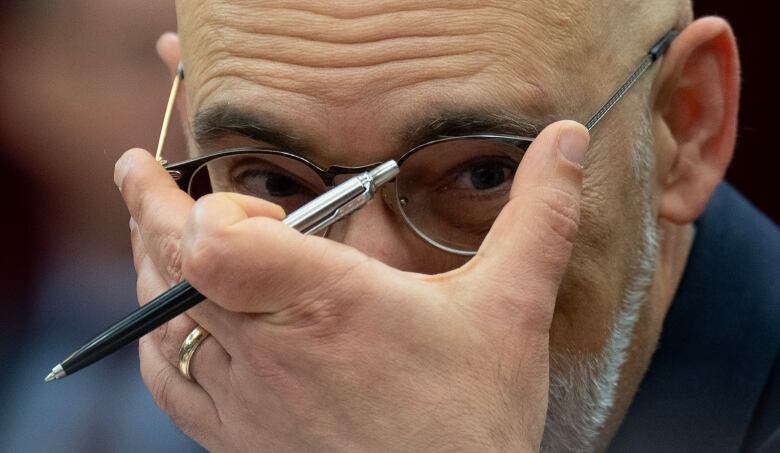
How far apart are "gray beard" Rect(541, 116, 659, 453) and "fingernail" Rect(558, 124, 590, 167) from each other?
14.4 inches

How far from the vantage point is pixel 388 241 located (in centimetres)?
170

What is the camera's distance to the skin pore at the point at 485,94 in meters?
1.67

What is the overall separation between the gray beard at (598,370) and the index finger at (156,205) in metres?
0.67

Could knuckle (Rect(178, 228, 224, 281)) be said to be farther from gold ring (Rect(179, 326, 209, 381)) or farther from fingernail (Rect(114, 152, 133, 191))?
fingernail (Rect(114, 152, 133, 191))

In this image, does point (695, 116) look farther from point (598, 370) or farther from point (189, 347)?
Result: point (189, 347)

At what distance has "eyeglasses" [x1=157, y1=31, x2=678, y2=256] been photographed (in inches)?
66.4

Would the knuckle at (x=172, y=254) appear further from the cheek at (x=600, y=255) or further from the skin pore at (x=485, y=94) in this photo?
the cheek at (x=600, y=255)

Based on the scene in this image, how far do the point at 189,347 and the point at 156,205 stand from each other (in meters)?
0.23

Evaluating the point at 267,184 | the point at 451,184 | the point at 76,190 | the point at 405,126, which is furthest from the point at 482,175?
the point at 76,190

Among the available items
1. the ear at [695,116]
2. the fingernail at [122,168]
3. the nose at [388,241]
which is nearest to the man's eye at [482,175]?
the nose at [388,241]

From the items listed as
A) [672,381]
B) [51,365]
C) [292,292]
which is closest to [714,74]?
[672,381]

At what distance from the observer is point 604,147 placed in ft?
6.04

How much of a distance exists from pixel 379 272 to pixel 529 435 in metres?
0.34

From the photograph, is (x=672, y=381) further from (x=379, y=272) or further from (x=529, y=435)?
(x=379, y=272)
